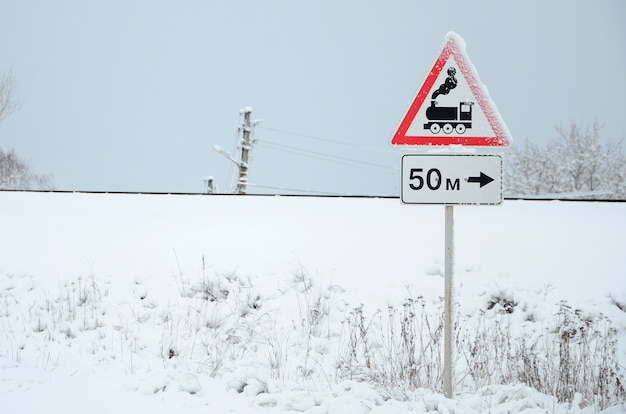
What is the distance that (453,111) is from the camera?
4.39 metres

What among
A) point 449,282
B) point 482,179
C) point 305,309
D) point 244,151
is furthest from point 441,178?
point 244,151

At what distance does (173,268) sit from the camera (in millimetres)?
8750

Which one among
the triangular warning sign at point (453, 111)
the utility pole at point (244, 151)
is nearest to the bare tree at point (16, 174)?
the utility pole at point (244, 151)

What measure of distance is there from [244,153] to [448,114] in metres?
23.4

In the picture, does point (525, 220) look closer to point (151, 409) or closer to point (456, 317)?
point (456, 317)

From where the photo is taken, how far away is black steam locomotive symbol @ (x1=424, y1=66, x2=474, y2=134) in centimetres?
437

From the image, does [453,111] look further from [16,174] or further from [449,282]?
[16,174]

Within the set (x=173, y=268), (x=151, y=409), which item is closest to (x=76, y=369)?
(x=151, y=409)

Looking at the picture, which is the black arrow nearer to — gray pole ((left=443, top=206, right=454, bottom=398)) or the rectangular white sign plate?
the rectangular white sign plate

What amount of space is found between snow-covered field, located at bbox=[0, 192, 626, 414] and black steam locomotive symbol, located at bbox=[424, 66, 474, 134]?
91.1 inches

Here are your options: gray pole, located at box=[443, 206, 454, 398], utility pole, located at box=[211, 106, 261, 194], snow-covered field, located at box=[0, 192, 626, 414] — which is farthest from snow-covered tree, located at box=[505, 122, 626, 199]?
gray pole, located at box=[443, 206, 454, 398]

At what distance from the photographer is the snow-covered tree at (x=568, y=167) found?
38.1m

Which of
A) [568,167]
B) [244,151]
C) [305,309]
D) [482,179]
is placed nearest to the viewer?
[482,179]

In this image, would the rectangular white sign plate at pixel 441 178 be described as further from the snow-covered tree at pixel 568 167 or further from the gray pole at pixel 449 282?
the snow-covered tree at pixel 568 167
